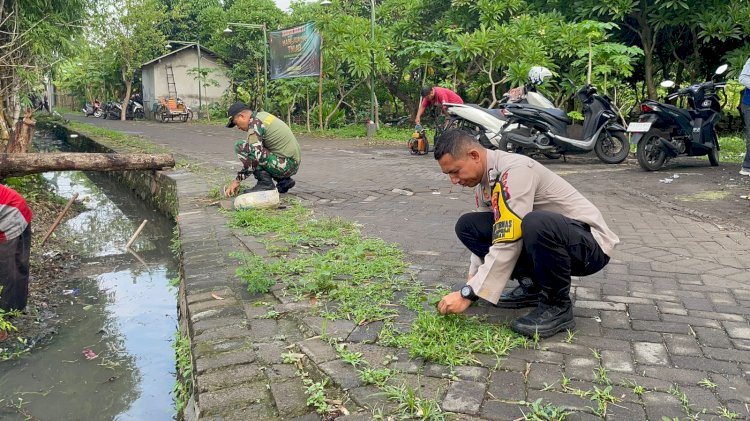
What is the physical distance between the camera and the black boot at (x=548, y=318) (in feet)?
9.12

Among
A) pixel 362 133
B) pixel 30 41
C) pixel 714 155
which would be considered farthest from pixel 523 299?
pixel 362 133

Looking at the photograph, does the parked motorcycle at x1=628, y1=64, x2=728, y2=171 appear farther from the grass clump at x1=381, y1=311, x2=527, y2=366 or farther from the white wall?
the white wall

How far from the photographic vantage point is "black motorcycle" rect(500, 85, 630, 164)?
8.60m

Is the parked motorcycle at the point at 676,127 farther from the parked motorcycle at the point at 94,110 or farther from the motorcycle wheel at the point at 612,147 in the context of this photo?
the parked motorcycle at the point at 94,110

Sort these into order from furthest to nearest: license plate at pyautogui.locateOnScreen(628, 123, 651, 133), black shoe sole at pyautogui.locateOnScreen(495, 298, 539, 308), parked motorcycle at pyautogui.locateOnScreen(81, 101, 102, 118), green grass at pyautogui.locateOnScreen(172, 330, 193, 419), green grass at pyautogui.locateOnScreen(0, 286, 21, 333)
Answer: parked motorcycle at pyautogui.locateOnScreen(81, 101, 102, 118)
license plate at pyautogui.locateOnScreen(628, 123, 651, 133)
green grass at pyautogui.locateOnScreen(0, 286, 21, 333)
black shoe sole at pyautogui.locateOnScreen(495, 298, 539, 308)
green grass at pyautogui.locateOnScreen(172, 330, 193, 419)

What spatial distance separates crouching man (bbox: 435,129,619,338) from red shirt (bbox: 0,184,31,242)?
118 inches

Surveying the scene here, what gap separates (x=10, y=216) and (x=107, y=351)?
111 cm

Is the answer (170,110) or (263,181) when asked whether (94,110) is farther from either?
(263,181)

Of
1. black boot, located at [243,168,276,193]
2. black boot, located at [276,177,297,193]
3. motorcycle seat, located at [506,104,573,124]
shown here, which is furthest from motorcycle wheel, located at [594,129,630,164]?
black boot, located at [243,168,276,193]

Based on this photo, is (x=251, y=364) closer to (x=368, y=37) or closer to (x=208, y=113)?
(x=368, y=37)

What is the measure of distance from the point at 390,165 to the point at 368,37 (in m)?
6.31

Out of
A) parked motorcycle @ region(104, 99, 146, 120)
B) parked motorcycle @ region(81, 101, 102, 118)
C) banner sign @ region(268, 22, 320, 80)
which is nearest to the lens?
banner sign @ region(268, 22, 320, 80)

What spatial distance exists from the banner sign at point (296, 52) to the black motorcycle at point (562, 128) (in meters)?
8.12

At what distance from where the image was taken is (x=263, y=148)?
635 cm
